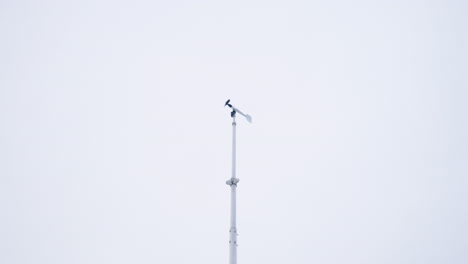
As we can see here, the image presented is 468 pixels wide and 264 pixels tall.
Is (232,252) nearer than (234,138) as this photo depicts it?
Yes

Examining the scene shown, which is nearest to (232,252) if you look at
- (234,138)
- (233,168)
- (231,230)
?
(231,230)

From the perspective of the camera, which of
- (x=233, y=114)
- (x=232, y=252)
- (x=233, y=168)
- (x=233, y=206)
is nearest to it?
(x=232, y=252)

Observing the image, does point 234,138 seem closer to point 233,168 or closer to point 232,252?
Answer: point 233,168

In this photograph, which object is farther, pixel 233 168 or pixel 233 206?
pixel 233 168

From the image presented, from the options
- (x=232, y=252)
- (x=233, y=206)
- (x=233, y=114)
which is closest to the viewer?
(x=232, y=252)

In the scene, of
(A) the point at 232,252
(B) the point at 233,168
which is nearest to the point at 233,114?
(B) the point at 233,168

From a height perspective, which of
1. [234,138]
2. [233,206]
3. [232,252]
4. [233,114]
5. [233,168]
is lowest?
[232,252]

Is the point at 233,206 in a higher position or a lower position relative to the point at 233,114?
lower

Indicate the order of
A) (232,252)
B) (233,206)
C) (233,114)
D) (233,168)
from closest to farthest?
1. (232,252)
2. (233,206)
3. (233,168)
4. (233,114)

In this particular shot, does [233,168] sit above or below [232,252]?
above

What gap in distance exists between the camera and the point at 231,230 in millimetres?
21922

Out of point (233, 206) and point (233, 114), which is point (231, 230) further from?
point (233, 114)

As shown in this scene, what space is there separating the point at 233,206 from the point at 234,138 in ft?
15.2

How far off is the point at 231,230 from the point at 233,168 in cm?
385
